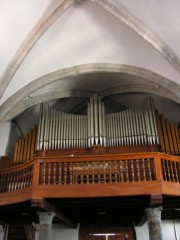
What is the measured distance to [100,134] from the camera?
10.2 meters

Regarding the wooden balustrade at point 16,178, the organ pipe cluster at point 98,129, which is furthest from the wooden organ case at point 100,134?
the wooden balustrade at point 16,178

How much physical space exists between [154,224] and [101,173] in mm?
1849

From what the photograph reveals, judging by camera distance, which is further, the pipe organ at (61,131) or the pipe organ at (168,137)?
the pipe organ at (61,131)

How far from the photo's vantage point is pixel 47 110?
11.0 metres

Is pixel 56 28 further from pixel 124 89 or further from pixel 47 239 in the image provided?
pixel 47 239

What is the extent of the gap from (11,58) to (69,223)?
241 inches

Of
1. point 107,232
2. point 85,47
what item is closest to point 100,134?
point 85,47

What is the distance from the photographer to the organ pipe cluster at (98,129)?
10070mm

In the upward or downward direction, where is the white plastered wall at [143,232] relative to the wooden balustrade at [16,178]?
downward

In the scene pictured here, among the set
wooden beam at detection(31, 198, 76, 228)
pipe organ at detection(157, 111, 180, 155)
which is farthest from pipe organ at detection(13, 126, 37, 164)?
pipe organ at detection(157, 111, 180, 155)

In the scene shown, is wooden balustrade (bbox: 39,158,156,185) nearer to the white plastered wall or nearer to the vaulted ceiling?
the vaulted ceiling

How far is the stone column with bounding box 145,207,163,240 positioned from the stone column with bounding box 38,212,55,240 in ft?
8.52

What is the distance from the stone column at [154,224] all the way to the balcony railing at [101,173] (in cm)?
76

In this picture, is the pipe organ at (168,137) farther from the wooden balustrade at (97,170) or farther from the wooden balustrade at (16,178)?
the wooden balustrade at (16,178)
